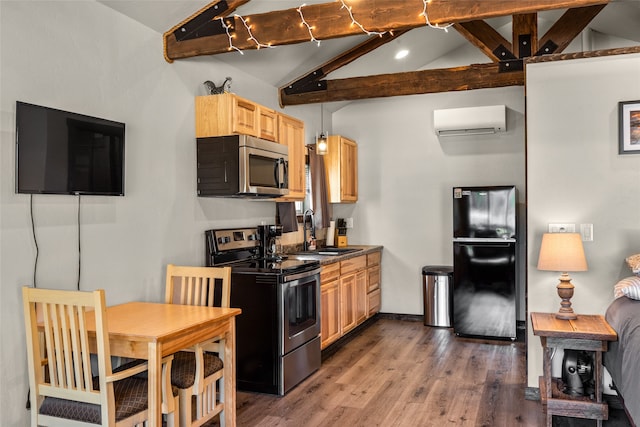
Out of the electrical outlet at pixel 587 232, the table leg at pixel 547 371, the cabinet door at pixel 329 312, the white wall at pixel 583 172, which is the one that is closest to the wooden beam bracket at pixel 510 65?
the white wall at pixel 583 172

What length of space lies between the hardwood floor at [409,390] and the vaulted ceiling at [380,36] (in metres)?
2.44

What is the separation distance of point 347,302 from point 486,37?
289cm

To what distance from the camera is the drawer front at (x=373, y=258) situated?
19.9 ft

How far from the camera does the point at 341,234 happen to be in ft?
21.7

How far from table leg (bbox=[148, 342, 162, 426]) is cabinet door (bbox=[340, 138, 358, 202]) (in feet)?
12.8

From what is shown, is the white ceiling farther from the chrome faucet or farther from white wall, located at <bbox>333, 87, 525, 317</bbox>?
the chrome faucet

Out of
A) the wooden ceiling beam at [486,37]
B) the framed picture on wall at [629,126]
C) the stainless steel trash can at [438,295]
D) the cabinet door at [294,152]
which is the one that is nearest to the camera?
the framed picture on wall at [629,126]

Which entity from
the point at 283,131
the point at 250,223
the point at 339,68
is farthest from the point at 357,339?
the point at 339,68

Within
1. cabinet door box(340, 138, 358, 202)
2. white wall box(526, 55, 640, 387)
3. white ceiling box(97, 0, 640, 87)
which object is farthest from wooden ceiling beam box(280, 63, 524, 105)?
white wall box(526, 55, 640, 387)

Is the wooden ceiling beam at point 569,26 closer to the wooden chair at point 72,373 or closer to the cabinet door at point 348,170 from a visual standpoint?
the cabinet door at point 348,170

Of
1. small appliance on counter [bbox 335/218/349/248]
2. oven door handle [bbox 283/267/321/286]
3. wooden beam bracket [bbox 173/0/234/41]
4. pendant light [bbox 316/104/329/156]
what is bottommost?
→ oven door handle [bbox 283/267/321/286]

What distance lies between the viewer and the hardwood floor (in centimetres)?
340

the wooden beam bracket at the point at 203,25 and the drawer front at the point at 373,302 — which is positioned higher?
the wooden beam bracket at the point at 203,25

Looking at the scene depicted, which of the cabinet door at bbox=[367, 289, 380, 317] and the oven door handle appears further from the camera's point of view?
the cabinet door at bbox=[367, 289, 380, 317]
